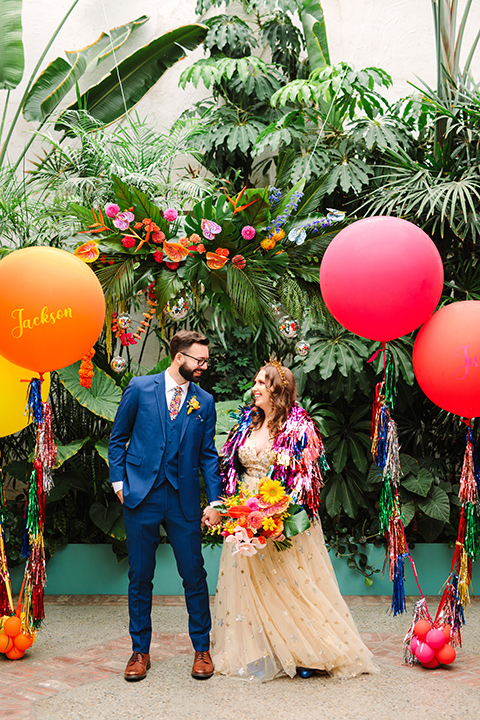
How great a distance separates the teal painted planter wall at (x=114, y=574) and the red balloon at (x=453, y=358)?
7.46 ft

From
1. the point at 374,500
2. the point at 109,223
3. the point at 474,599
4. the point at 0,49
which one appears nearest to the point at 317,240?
the point at 109,223

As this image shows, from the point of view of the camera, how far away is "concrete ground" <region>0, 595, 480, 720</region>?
3.08 metres

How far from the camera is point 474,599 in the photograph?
16.9 feet

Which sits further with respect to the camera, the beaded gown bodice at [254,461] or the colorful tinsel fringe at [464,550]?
the colorful tinsel fringe at [464,550]

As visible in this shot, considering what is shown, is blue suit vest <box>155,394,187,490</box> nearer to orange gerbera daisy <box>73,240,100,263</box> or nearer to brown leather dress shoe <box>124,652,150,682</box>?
brown leather dress shoe <box>124,652,150,682</box>

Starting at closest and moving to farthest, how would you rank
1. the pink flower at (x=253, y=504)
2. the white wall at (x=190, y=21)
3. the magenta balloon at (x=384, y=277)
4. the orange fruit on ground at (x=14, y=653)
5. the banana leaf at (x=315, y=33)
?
the magenta balloon at (x=384, y=277), the pink flower at (x=253, y=504), the orange fruit on ground at (x=14, y=653), the banana leaf at (x=315, y=33), the white wall at (x=190, y=21)

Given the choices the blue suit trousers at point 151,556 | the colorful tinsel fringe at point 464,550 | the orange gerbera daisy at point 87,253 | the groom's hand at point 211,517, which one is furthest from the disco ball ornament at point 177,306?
the colorful tinsel fringe at point 464,550

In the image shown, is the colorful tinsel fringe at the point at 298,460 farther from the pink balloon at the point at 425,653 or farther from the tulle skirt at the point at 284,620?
the pink balloon at the point at 425,653

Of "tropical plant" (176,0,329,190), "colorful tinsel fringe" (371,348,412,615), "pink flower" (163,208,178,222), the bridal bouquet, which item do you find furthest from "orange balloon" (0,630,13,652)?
"tropical plant" (176,0,329,190)

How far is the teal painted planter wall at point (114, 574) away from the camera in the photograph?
5.23m

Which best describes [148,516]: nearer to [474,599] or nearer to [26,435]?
[26,435]

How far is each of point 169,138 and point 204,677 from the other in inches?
165

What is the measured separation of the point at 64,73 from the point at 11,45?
1.99 ft

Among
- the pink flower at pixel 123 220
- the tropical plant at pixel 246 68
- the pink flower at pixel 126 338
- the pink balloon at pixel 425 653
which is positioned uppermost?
the tropical plant at pixel 246 68
